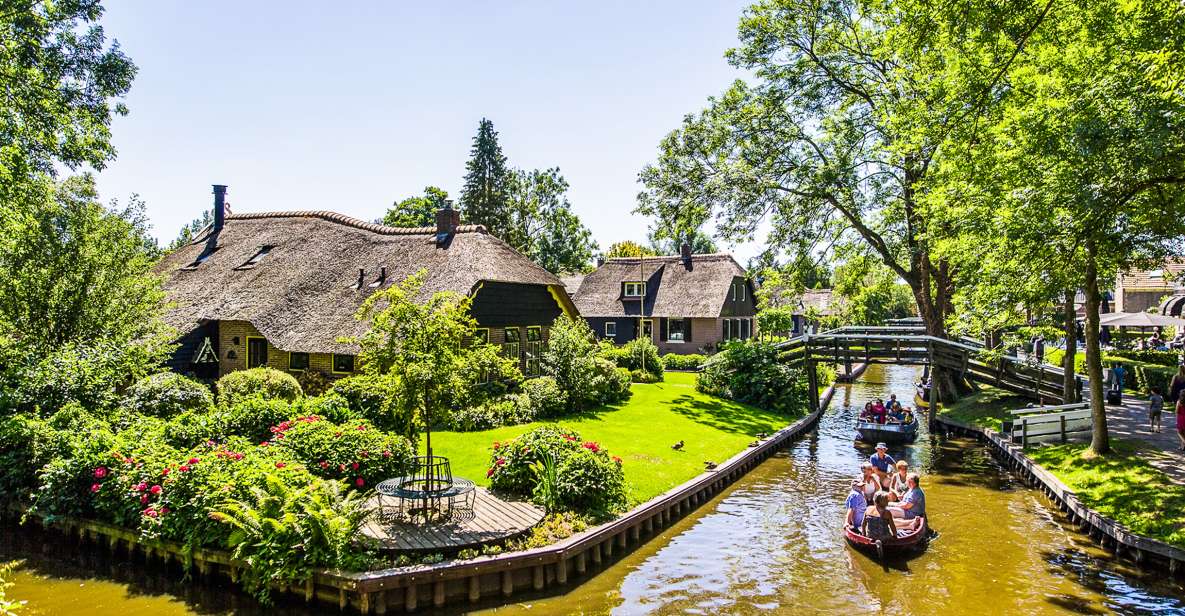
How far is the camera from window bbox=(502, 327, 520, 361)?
2738 centimetres

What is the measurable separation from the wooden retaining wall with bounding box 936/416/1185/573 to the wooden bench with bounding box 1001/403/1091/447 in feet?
1.88

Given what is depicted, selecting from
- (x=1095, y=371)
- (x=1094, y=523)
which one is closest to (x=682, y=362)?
(x=1095, y=371)

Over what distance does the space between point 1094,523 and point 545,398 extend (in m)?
15.5

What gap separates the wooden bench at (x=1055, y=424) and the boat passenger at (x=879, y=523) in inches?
406

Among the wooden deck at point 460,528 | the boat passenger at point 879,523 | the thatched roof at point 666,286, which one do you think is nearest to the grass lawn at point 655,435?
the wooden deck at point 460,528

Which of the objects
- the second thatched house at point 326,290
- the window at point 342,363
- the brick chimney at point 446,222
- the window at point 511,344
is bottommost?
the window at point 342,363

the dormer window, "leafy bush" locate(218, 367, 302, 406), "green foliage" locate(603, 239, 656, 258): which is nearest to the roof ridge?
the dormer window

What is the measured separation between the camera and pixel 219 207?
34906mm

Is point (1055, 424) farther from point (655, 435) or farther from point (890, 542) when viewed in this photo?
point (655, 435)

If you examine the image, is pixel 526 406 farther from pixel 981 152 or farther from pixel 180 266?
pixel 180 266

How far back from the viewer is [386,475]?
1502 cm

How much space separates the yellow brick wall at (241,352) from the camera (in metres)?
25.3

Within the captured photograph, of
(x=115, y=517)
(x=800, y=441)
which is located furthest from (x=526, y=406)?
(x=115, y=517)

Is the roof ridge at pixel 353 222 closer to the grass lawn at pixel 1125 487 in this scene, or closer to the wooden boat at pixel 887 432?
the wooden boat at pixel 887 432
